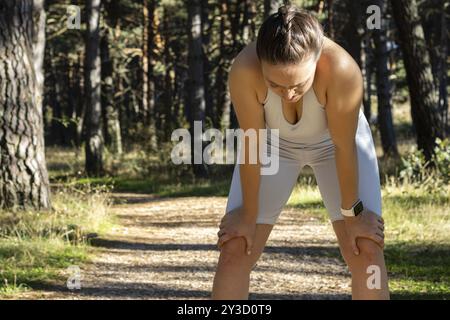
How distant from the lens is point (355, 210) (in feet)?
13.8

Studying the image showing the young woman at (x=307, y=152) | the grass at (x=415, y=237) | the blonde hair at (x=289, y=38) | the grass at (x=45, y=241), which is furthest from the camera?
the grass at (x=45, y=241)

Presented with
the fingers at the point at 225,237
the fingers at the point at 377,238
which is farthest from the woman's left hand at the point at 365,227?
the fingers at the point at 225,237

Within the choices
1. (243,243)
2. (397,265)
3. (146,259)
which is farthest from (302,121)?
(146,259)

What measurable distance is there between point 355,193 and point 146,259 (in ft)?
15.9

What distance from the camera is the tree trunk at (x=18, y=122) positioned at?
10.1 meters

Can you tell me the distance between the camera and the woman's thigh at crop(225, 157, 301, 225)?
4.34m

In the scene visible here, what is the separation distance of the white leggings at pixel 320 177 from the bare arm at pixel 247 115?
70 mm

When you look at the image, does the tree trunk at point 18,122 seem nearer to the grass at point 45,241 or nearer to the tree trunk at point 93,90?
the grass at point 45,241

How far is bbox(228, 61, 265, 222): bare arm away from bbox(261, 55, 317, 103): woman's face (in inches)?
9.7

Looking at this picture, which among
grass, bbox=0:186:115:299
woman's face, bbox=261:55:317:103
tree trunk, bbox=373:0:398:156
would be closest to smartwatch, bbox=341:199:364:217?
woman's face, bbox=261:55:317:103

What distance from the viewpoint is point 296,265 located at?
822 centimetres

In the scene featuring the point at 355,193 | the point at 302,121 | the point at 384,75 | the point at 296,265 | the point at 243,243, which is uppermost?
the point at 384,75
